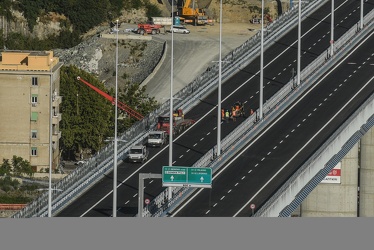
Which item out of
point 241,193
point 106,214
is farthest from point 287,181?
point 106,214

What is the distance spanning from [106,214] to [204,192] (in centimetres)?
1182

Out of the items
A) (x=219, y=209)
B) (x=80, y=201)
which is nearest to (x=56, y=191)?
(x=80, y=201)

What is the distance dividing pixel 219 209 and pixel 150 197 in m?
7.53

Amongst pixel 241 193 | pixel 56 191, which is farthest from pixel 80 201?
pixel 241 193

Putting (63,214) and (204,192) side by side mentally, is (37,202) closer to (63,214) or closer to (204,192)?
(63,214)

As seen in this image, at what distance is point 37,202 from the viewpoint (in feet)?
629

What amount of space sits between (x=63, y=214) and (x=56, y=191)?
19.4ft

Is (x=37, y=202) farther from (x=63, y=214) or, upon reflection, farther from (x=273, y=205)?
(x=273, y=205)

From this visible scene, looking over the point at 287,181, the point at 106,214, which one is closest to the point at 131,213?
the point at 106,214

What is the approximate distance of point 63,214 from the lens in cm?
19275

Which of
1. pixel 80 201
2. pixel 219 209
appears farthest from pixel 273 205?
pixel 80 201

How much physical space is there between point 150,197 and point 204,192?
555 cm

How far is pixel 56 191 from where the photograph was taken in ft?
650

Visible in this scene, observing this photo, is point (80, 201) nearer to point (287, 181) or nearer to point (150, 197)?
point (150, 197)
